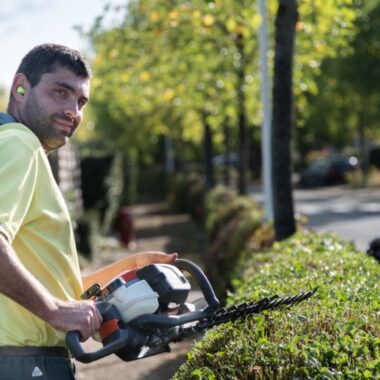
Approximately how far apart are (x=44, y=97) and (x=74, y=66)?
153 mm

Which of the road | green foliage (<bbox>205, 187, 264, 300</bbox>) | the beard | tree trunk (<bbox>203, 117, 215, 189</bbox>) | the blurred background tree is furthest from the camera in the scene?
tree trunk (<bbox>203, 117, 215, 189</bbox>)

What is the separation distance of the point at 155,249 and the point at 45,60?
1758 cm

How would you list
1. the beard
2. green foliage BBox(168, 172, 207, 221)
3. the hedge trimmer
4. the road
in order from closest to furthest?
1. the hedge trimmer
2. the beard
3. the road
4. green foliage BBox(168, 172, 207, 221)

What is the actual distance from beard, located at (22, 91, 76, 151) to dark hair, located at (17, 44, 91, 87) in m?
0.07

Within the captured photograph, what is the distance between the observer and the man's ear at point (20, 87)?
108 inches

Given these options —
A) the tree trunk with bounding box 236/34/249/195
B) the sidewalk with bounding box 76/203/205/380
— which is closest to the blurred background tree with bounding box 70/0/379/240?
the tree trunk with bounding box 236/34/249/195

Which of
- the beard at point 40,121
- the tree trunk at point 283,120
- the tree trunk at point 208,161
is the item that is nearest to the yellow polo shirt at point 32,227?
the beard at point 40,121

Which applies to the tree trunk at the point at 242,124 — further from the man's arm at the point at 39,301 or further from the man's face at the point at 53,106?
the man's arm at the point at 39,301

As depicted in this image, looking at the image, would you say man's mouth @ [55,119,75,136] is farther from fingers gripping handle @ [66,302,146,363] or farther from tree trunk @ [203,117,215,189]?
tree trunk @ [203,117,215,189]

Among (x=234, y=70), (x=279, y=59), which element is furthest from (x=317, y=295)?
(x=234, y=70)

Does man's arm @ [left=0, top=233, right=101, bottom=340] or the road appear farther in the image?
the road

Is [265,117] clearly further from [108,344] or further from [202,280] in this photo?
[108,344]

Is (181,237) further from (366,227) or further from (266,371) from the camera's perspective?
(266,371)

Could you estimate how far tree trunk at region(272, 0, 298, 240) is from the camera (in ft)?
27.2
